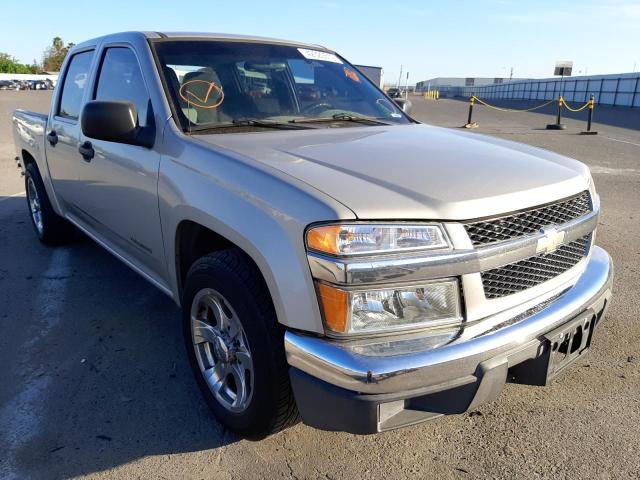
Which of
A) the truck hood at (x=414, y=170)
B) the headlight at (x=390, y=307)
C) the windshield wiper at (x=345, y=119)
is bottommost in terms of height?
the headlight at (x=390, y=307)

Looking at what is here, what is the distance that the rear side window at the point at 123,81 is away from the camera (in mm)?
3090

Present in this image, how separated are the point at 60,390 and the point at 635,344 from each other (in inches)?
135

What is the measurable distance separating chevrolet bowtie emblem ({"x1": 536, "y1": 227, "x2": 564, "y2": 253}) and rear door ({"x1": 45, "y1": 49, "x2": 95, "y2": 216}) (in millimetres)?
3141

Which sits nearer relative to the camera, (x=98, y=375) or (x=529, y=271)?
(x=529, y=271)

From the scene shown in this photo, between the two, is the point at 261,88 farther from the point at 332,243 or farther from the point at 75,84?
the point at 75,84

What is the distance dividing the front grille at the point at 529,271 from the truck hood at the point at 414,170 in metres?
0.24

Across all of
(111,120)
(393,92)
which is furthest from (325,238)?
→ (393,92)

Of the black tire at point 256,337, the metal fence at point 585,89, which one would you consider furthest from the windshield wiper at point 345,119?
the metal fence at point 585,89

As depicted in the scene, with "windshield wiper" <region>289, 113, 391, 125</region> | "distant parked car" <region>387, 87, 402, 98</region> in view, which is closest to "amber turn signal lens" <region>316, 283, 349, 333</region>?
"windshield wiper" <region>289, 113, 391, 125</region>

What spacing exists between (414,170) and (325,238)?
2.09 ft

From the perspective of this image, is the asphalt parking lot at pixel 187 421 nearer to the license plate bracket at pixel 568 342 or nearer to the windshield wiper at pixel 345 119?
the license plate bracket at pixel 568 342

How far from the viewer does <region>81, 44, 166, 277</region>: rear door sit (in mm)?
2932

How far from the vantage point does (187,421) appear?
8.77 ft

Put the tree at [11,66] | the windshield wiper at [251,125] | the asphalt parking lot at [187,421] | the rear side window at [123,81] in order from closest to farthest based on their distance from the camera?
the asphalt parking lot at [187,421]
the windshield wiper at [251,125]
the rear side window at [123,81]
the tree at [11,66]
